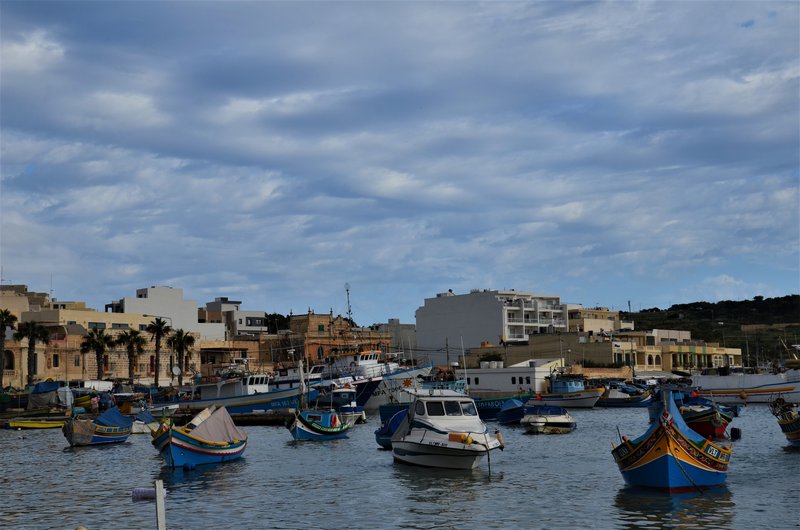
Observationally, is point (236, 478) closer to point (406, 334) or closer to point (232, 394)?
point (232, 394)

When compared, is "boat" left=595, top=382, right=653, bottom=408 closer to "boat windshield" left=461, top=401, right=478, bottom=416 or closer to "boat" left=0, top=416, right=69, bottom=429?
"boat" left=0, top=416, right=69, bottom=429

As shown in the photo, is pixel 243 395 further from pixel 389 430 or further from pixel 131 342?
pixel 389 430

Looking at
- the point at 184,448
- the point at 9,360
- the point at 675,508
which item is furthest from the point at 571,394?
the point at 675,508

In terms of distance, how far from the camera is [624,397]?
111 m

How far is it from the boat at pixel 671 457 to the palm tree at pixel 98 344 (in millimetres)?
95704

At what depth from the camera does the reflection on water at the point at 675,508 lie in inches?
1176

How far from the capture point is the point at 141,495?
56.4 feet

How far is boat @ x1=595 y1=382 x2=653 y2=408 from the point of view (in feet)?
354

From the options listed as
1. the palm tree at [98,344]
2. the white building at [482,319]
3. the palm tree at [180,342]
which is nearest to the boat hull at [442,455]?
the palm tree at [98,344]

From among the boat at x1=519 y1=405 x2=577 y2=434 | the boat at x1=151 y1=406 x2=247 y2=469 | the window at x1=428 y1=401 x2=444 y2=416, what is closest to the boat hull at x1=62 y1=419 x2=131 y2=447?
the boat at x1=151 y1=406 x2=247 y2=469

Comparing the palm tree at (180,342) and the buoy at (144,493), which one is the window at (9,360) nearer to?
the palm tree at (180,342)

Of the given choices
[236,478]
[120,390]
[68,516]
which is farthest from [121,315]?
[68,516]

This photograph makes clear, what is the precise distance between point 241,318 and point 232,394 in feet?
251

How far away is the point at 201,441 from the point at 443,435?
503 inches
